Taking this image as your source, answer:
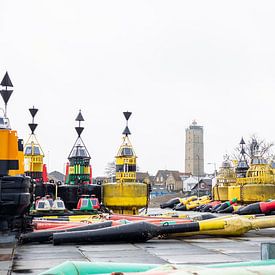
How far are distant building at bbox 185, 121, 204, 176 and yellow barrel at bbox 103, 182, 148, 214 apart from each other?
136301 millimetres

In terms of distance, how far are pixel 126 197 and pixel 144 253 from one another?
16544mm

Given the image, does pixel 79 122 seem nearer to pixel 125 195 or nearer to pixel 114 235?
pixel 125 195

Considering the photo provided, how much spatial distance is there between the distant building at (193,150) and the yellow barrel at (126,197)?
5366 inches

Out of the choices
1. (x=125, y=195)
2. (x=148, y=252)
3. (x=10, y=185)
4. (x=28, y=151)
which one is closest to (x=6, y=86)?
(x=10, y=185)

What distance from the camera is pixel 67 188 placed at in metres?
29.7

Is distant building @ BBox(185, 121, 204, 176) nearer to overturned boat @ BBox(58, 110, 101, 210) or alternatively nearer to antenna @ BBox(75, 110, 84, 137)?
antenna @ BBox(75, 110, 84, 137)

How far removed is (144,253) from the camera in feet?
38.2

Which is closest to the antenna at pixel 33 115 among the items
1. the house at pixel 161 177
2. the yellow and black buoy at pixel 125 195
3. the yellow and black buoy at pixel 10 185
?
the yellow and black buoy at pixel 125 195

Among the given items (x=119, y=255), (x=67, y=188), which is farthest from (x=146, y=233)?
(x=67, y=188)

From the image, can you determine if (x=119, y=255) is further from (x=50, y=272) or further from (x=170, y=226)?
(x=50, y=272)

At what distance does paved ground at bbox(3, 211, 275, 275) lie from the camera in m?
10.4

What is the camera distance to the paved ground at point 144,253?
10350mm

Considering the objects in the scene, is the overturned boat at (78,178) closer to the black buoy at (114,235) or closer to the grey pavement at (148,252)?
the grey pavement at (148,252)

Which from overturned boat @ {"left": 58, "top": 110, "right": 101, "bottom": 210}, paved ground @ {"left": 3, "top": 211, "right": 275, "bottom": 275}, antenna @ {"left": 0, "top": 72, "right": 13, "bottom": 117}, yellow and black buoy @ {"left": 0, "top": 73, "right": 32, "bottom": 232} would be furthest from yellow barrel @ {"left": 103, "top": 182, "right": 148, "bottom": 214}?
yellow and black buoy @ {"left": 0, "top": 73, "right": 32, "bottom": 232}
